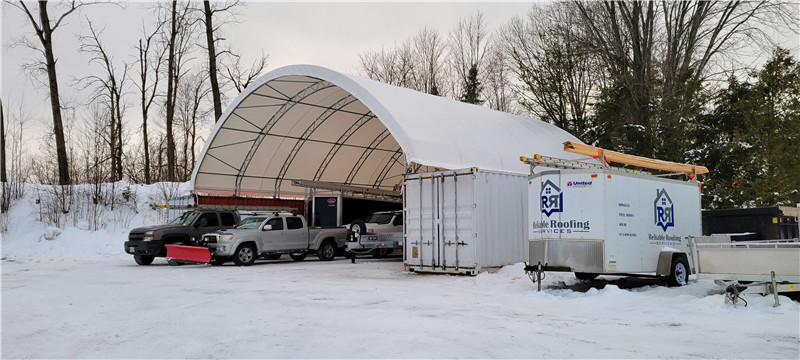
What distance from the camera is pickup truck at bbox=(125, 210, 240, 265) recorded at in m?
19.7

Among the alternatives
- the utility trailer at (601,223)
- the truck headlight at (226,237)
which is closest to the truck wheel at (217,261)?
the truck headlight at (226,237)

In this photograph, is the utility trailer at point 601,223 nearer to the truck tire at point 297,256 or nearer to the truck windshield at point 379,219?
the truck windshield at point 379,219

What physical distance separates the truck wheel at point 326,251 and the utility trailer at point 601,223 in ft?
34.3

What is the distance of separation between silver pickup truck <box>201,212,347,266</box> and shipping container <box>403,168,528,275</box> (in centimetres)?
528

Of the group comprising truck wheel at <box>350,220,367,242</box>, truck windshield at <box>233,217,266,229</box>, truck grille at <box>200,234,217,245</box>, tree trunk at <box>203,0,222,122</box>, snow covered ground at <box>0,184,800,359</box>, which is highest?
tree trunk at <box>203,0,222,122</box>

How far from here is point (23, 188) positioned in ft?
95.9

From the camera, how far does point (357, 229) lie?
21156 millimetres

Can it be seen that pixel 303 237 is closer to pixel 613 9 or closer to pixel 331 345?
pixel 331 345

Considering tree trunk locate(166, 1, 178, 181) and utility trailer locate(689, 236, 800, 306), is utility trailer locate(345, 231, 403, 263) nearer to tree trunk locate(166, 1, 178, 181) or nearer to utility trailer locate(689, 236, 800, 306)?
utility trailer locate(689, 236, 800, 306)

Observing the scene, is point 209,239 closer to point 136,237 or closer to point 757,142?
point 136,237

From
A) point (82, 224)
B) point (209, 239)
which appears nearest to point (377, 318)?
point (209, 239)

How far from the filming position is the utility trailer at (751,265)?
9.76 metres

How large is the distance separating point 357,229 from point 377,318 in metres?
12.0

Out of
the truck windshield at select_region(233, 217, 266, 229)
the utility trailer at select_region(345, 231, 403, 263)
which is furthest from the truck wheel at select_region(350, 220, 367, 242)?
the truck windshield at select_region(233, 217, 266, 229)
